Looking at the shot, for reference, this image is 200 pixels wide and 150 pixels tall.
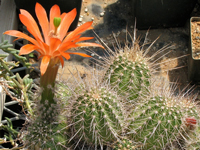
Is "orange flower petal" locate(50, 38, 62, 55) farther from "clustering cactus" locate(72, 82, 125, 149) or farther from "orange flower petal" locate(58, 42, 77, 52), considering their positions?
"clustering cactus" locate(72, 82, 125, 149)

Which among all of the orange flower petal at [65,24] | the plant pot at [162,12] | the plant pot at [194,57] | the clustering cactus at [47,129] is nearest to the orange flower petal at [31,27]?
the orange flower petal at [65,24]

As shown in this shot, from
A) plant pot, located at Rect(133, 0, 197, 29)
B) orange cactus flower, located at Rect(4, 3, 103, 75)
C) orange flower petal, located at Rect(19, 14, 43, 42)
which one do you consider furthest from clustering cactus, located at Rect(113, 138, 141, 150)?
plant pot, located at Rect(133, 0, 197, 29)

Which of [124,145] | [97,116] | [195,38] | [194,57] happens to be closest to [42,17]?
[97,116]

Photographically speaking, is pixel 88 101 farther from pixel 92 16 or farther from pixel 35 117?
pixel 92 16

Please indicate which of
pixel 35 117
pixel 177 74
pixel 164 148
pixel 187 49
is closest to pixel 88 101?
pixel 35 117

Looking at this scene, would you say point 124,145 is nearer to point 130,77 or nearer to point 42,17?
point 130,77

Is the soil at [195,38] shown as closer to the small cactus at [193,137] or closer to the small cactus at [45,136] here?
the small cactus at [193,137]
